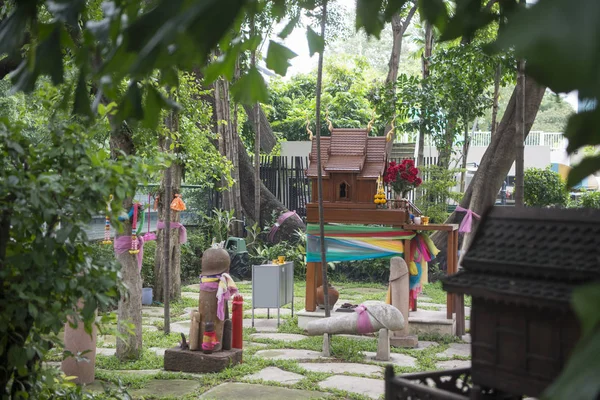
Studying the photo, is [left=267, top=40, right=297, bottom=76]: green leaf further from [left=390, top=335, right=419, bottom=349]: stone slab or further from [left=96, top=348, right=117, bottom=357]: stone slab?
[left=390, top=335, right=419, bottom=349]: stone slab

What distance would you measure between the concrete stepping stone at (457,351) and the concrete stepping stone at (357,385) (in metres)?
1.40

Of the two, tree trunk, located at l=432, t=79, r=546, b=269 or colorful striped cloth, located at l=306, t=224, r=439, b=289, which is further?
tree trunk, located at l=432, t=79, r=546, b=269

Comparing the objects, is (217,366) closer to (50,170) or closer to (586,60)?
(50,170)

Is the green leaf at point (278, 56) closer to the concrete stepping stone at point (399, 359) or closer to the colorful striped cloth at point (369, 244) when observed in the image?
the concrete stepping stone at point (399, 359)

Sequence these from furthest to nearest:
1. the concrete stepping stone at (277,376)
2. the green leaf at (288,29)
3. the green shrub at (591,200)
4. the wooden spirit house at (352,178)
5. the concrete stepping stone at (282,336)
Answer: the green shrub at (591,200), the wooden spirit house at (352,178), the concrete stepping stone at (282,336), the concrete stepping stone at (277,376), the green leaf at (288,29)

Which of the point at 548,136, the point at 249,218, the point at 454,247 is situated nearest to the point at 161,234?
the point at 454,247

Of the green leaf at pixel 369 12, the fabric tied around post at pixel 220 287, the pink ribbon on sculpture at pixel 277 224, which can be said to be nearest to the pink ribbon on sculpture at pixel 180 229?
the fabric tied around post at pixel 220 287

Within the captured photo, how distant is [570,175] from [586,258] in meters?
0.85

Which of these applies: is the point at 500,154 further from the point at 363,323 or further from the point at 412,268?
the point at 363,323

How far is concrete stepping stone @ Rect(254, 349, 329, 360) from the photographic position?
23.3ft

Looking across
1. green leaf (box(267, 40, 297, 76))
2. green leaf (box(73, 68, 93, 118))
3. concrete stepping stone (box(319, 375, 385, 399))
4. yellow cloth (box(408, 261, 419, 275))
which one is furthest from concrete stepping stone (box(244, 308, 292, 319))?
green leaf (box(73, 68, 93, 118))

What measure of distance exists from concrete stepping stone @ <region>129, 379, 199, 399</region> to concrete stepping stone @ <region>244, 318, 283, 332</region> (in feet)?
8.35

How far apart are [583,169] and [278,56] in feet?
3.85

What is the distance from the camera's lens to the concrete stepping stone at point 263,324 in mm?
8678
